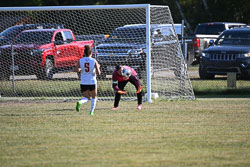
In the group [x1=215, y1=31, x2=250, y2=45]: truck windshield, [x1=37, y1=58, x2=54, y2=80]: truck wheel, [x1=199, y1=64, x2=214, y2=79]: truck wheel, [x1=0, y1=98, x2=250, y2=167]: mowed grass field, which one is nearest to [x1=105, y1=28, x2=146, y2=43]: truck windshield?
[x1=37, y1=58, x2=54, y2=80]: truck wheel

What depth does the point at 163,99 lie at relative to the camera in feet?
46.4

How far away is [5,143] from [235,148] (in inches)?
134

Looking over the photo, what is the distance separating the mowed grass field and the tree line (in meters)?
21.6

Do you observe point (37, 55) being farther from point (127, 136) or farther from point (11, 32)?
point (127, 136)

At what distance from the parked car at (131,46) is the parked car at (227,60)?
8.16ft

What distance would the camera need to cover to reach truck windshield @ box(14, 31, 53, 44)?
18020mm

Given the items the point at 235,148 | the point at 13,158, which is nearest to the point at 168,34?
the point at 235,148

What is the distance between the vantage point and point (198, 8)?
39.5 m

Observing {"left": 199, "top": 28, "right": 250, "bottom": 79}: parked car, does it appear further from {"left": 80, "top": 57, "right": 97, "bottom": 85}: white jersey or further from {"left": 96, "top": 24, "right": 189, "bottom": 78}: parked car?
{"left": 80, "top": 57, "right": 97, "bottom": 85}: white jersey

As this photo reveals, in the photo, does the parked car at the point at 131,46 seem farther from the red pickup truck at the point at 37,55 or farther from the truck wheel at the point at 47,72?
the truck wheel at the point at 47,72

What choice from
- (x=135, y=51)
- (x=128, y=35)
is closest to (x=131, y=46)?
(x=135, y=51)

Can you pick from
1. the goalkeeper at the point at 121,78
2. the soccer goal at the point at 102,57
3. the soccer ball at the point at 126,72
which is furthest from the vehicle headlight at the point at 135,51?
the soccer ball at the point at 126,72

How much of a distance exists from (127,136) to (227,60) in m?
9.70

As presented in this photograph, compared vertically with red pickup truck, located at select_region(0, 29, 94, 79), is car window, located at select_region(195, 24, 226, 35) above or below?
below
